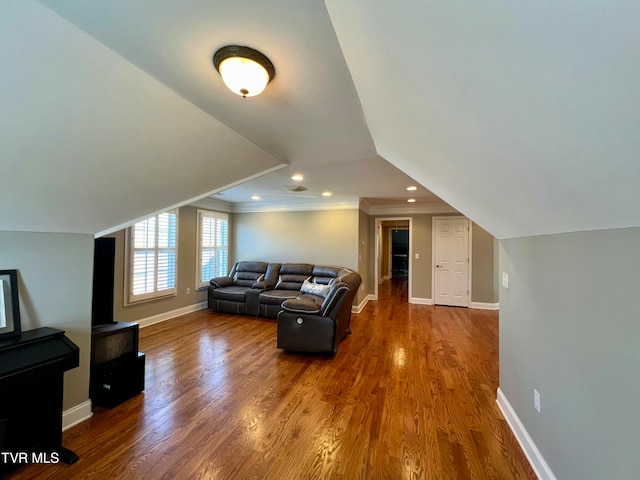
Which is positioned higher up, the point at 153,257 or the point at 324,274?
the point at 153,257

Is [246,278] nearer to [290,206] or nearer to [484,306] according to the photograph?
[290,206]

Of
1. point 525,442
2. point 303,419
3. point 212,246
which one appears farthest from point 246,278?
point 525,442

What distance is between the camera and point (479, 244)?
18.9 feet

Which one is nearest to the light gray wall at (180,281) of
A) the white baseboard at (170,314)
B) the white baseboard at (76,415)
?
the white baseboard at (170,314)

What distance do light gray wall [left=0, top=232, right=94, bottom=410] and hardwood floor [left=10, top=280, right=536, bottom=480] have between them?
17.6 inches

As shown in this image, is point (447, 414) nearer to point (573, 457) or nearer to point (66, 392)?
point (573, 457)

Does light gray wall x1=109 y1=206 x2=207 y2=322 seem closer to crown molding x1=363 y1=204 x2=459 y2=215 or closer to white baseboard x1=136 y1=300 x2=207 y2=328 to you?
white baseboard x1=136 y1=300 x2=207 y2=328

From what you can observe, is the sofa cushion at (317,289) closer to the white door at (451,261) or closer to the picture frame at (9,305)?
the white door at (451,261)

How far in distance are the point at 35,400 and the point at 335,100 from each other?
2789mm

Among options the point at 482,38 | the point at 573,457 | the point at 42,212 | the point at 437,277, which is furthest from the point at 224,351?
the point at 437,277

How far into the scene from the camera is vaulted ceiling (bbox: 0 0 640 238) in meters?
0.59

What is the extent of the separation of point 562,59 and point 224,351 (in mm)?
3785

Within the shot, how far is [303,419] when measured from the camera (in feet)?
6.81

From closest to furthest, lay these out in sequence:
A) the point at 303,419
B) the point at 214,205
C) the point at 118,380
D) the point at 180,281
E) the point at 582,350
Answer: the point at 582,350
the point at 303,419
the point at 118,380
the point at 180,281
the point at 214,205
